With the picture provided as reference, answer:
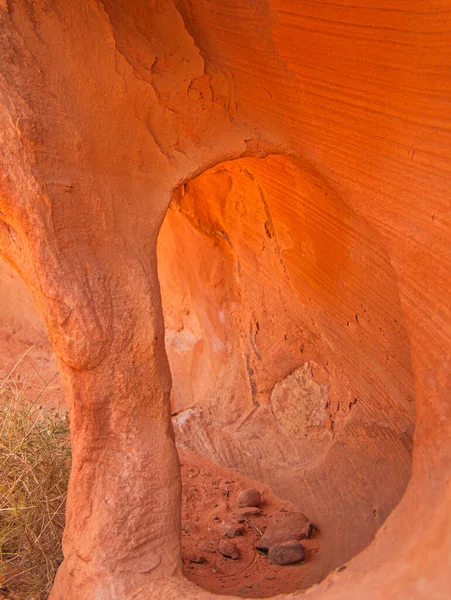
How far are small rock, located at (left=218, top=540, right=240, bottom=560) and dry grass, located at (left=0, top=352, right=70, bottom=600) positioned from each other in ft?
2.66

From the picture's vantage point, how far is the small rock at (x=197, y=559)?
129 inches

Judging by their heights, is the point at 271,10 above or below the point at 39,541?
above

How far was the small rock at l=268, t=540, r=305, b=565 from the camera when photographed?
10.5 feet

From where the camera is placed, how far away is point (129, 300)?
2432 millimetres

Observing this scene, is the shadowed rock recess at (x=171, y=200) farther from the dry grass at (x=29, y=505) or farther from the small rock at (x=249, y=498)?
the dry grass at (x=29, y=505)

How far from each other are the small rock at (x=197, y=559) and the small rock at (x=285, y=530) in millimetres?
287

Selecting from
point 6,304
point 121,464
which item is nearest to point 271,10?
point 121,464

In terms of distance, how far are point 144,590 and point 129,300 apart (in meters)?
1.01

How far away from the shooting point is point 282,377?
13.5ft

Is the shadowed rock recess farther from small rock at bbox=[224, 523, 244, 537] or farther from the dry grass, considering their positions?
the dry grass

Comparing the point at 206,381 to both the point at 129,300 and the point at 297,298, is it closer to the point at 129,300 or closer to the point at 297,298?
the point at 297,298

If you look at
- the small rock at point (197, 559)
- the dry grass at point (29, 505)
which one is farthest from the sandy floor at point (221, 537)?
the dry grass at point (29, 505)

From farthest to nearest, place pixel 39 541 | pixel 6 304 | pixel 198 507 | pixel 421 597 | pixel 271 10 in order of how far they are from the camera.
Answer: pixel 6 304
pixel 198 507
pixel 39 541
pixel 271 10
pixel 421 597

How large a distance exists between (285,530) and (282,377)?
0.99 meters
